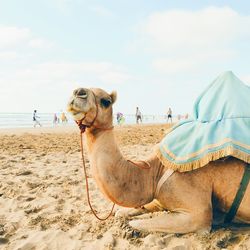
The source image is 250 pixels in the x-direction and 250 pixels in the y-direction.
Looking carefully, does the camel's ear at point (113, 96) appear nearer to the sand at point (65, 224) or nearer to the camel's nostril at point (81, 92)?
the camel's nostril at point (81, 92)

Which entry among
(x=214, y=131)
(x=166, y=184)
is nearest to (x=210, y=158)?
(x=214, y=131)

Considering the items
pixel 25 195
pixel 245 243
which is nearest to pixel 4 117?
pixel 25 195

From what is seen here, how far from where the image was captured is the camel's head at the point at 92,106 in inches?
121

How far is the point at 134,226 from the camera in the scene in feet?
11.6

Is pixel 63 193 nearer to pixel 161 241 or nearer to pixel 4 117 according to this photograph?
pixel 161 241

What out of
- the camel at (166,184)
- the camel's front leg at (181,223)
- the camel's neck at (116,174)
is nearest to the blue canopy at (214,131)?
the camel at (166,184)

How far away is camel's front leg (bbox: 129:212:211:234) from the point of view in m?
3.29

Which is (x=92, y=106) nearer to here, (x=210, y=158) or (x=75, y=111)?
(x=75, y=111)

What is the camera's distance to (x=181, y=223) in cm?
329

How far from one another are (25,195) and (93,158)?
7.61 feet

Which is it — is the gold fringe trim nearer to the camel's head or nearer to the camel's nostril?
the camel's head

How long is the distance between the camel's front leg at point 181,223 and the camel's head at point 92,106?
3.31ft

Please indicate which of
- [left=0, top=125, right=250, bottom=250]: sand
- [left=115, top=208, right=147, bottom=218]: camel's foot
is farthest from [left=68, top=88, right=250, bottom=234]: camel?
[left=115, top=208, right=147, bottom=218]: camel's foot

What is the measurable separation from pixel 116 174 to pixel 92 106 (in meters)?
0.66
